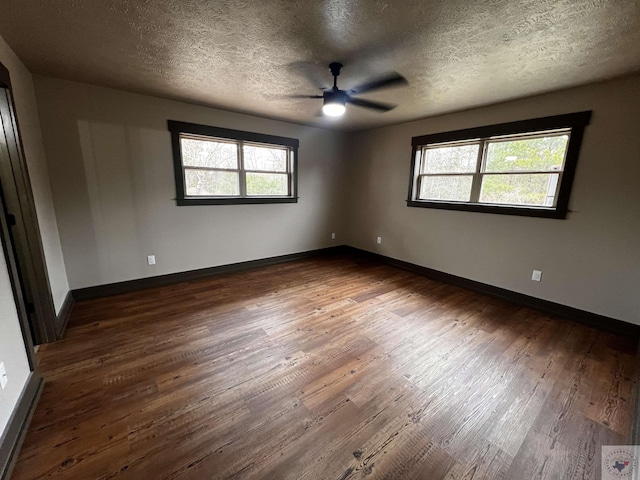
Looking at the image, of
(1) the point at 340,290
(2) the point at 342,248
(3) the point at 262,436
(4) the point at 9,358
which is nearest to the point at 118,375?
(4) the point at 9,358

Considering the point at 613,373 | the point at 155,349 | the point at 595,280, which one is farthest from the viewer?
the point at 595,280

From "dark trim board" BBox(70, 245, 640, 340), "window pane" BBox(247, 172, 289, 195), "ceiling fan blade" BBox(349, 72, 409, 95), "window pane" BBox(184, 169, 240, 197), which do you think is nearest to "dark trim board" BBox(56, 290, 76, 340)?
"dark trim board" BBox(70, 245, 640, 340)

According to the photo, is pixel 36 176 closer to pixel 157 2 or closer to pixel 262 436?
pixel 157 2

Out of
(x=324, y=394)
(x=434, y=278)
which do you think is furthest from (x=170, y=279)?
(x=434, y=278)

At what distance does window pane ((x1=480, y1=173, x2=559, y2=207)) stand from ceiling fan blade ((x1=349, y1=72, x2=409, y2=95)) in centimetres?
183

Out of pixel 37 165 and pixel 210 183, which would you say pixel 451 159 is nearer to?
pixel 210 183

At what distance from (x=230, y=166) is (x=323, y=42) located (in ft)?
8.31

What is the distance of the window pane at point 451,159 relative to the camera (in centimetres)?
362

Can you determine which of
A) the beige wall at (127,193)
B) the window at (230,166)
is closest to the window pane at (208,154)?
the window at (230,166)

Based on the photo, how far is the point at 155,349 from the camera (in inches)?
87.6

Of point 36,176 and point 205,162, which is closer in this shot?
point 36,176

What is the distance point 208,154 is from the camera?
3.78 m

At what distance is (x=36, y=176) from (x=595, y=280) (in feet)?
18.5

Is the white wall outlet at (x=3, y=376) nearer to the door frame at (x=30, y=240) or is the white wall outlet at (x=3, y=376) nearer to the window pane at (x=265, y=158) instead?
the door frame at (x=30, y=240)
